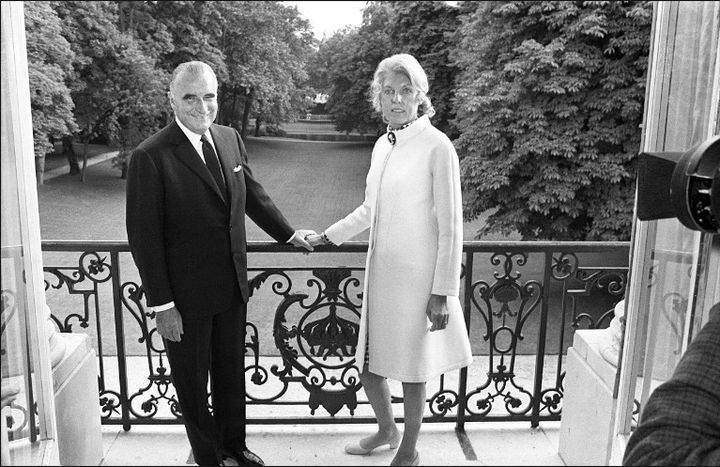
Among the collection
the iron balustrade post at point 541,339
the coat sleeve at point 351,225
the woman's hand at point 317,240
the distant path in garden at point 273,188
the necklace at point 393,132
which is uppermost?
the necklace at point 393,132

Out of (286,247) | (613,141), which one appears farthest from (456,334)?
(613,141)

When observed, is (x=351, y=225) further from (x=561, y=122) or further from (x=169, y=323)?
(x=561, y=122)

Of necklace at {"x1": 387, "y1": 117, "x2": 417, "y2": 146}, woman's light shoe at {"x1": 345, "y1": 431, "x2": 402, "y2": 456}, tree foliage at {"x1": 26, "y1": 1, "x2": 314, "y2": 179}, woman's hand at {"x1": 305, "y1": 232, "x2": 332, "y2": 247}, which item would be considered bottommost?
woman's light shoe at {"x1": 345, "y1": 431, "x2": 402, "y2": 456}

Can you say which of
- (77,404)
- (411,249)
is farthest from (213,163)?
(77,404)

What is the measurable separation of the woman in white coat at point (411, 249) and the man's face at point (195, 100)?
543mm

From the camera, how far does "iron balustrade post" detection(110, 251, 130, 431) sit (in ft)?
8.43

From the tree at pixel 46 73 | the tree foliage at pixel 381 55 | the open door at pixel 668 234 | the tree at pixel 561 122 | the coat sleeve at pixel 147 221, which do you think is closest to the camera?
the open door at pixel 668 234

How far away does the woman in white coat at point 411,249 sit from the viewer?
80.0 inches

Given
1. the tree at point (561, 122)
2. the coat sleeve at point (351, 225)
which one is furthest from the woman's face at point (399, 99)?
the tree at point (561, 122)

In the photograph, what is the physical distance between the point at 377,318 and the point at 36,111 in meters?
12.2

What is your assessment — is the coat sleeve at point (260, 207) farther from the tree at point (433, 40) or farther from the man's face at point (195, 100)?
the tree at point (433, 40)

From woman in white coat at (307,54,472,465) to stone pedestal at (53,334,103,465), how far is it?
883mm

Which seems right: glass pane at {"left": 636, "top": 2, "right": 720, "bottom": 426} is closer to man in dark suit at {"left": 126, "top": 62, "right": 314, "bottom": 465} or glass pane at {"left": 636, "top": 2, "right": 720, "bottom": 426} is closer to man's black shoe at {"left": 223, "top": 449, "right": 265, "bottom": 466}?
man in dark suit at {"left": 126, "top": 62, "right": 314, "bottom": 465}

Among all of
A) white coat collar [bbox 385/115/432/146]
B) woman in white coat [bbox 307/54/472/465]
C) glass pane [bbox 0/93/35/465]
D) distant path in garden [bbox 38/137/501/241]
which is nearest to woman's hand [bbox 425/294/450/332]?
woman in white coat [bbox 307/54/472/465]
